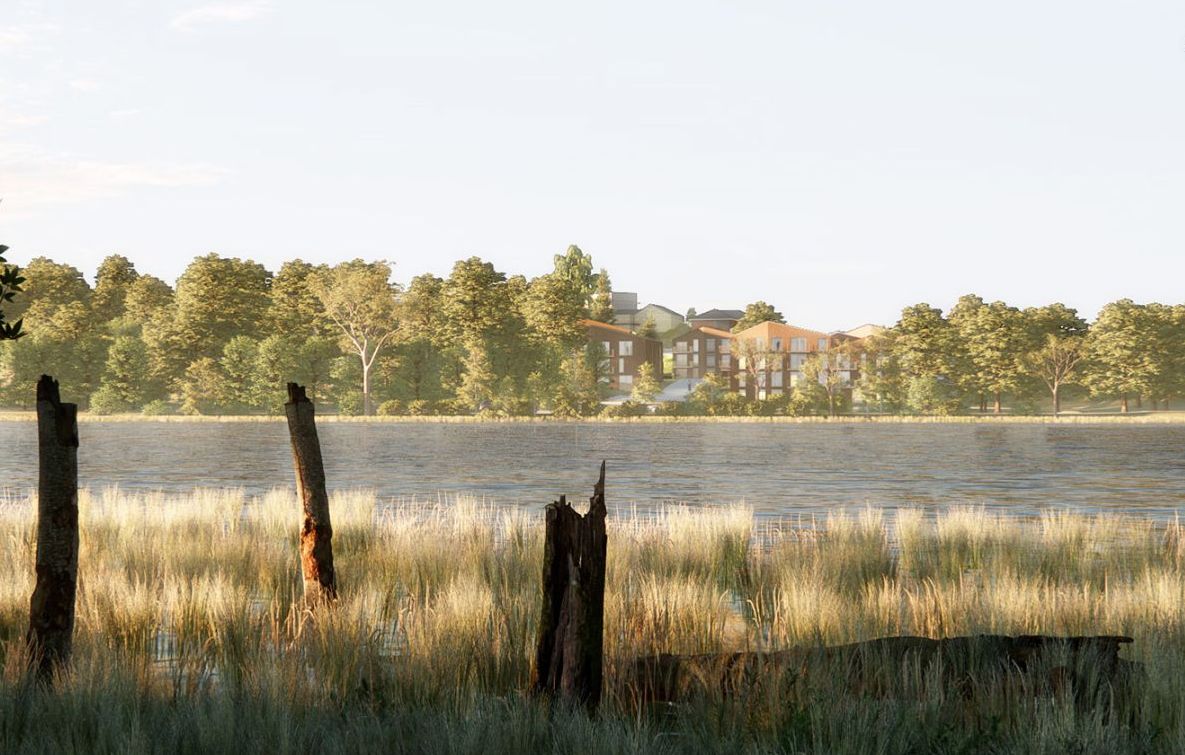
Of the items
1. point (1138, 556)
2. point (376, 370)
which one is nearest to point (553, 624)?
point (1138, 556)

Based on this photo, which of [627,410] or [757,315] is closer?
[627,410]

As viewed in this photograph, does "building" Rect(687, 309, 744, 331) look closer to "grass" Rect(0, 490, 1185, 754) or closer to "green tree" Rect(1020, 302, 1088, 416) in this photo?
"green tree" Rect(1020, 302, 1088, 416)

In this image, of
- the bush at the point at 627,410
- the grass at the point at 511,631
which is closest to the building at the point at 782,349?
the bush at the point at 627,410

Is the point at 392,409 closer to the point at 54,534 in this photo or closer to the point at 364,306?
the point at 364,306

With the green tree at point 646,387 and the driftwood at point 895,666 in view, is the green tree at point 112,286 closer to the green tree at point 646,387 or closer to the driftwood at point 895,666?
the green tree at point 646,387

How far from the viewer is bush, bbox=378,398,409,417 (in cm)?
8519

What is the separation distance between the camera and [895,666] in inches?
268

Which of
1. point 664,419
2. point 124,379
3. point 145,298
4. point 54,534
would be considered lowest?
point 664,419

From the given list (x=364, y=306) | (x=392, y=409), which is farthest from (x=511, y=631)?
(x=392, y=409)

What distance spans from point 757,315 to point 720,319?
600 cm

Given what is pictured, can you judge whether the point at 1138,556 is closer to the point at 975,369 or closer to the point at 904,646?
the point at 904,646

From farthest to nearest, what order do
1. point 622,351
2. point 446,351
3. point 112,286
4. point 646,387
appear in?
point 622,351 < point 112,286 < point 646,387 < point 446,351

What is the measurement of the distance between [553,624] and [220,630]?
9.59 feet

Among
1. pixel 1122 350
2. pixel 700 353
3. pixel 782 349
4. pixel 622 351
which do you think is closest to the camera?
pixel 1122 350
